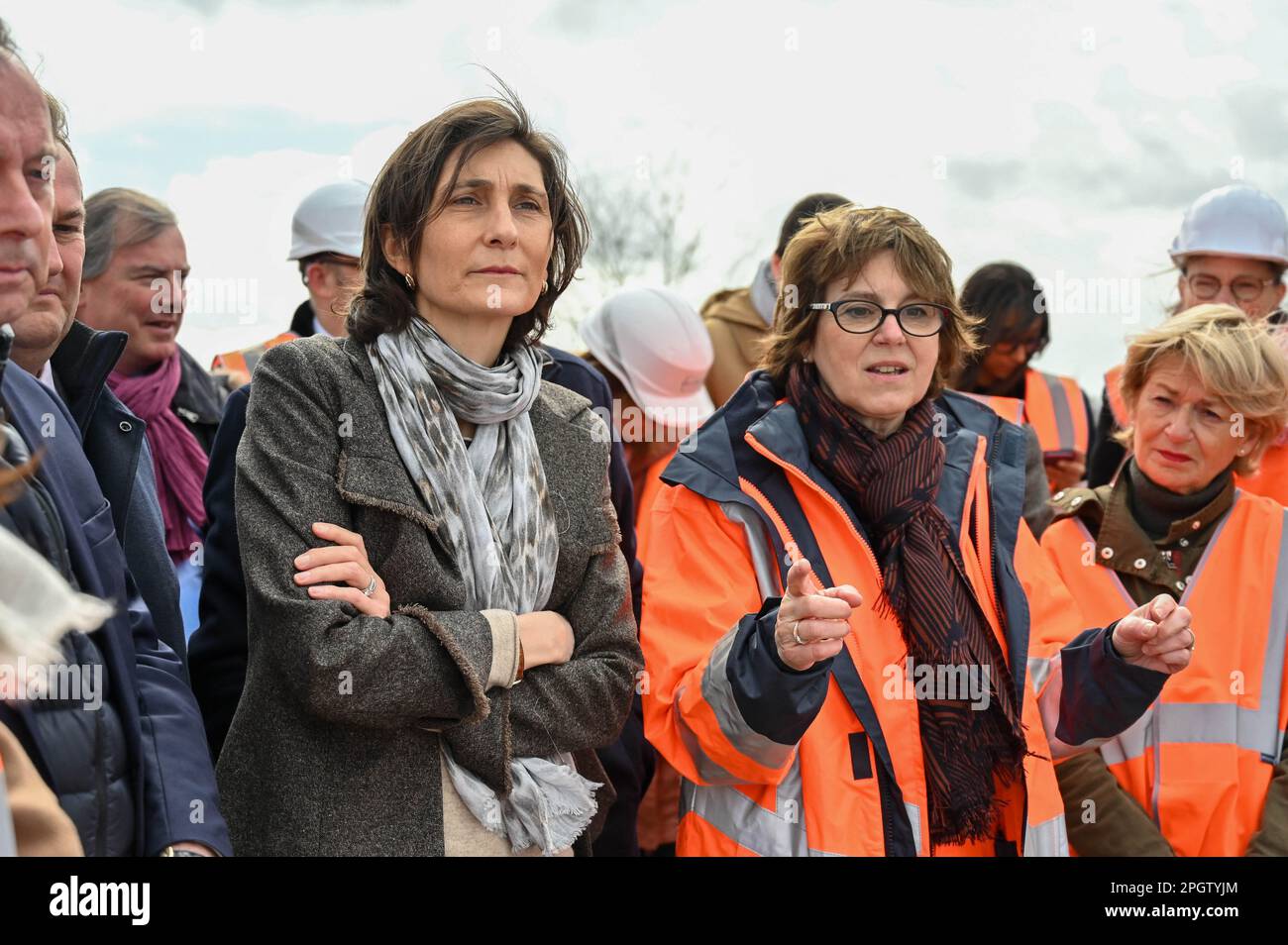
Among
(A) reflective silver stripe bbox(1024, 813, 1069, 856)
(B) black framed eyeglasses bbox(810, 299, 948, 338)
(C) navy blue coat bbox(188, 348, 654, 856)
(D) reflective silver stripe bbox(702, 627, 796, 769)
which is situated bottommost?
(A) reflective silver stripe bbox(1024, 813, 1069, 856)

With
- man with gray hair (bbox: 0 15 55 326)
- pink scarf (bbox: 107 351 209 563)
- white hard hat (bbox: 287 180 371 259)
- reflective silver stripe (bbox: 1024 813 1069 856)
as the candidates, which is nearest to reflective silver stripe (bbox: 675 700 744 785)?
reflective silver stripe (bbox: 1024 813 1069 856)

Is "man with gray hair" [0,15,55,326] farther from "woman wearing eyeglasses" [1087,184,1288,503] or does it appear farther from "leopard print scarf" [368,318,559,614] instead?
"woman wearing eyeglasses" [1087,184,1288,503]

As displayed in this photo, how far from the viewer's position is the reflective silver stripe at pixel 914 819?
299cm

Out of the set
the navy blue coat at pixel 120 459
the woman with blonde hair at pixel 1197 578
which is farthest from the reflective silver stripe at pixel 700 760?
the navy blue coat at pixel 120 459

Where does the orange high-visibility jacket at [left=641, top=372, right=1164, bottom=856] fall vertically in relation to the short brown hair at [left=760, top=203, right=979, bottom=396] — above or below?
below

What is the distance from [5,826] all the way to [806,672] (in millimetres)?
1570

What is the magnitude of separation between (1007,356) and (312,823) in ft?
10.9

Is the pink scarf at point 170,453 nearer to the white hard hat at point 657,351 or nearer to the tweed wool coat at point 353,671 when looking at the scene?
the white hard hat at point 657,351

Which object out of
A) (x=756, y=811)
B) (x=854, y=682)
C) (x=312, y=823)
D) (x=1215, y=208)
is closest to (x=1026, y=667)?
(x=854, y=682)

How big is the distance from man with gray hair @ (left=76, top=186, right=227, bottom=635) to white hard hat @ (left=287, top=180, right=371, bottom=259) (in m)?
0.48

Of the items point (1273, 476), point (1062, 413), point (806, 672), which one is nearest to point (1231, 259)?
point (1062, 413)

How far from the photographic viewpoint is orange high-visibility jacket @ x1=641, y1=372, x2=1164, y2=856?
116 inches

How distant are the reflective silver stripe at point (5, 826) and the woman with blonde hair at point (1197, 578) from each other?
240cm
